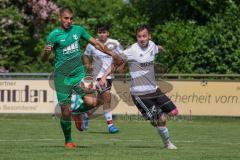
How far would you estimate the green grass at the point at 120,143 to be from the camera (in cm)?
1145

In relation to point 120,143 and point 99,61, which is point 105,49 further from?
point 99,61

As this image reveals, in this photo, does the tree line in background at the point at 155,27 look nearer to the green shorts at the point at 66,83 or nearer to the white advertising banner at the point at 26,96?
the white advertising banner at the point at 26,96

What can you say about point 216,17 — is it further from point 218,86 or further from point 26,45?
point 26,45

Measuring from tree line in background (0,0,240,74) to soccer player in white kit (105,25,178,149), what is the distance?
45.1 ft

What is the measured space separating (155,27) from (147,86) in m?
18.8

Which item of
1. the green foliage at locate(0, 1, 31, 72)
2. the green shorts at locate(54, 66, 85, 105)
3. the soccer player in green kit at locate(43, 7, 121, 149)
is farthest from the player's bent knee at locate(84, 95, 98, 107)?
the green foliage at locate(0, 1, 31, 72)

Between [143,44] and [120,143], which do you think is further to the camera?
[120,143]

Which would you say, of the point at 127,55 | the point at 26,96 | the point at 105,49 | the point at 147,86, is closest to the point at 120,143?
the point at 147,86

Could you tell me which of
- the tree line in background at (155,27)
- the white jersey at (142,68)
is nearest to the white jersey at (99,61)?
the white jersey at (142,68)

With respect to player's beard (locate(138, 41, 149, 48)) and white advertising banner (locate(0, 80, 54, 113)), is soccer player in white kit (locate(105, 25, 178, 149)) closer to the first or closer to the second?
player's beard (locate(138, 41, 149, 48))

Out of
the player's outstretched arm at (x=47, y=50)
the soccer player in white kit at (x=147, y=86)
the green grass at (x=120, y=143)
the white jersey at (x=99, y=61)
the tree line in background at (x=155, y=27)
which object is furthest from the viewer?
the tree line in background at (x=155, y=27)

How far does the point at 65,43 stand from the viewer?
12867mm

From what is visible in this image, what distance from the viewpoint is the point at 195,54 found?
28.5 meters

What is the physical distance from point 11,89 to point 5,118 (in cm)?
94
